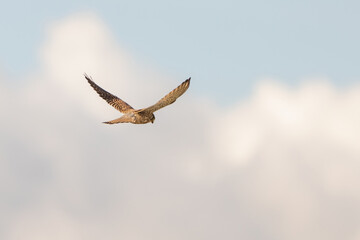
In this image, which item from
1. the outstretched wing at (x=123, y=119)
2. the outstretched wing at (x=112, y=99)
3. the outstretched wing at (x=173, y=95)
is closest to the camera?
the outstretched wing at (x=173, y=95)

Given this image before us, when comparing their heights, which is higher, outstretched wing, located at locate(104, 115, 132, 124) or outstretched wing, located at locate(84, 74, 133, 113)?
outstretched wing, located at locate(84, 74, 133, 113)

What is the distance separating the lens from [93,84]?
59344 millimetres

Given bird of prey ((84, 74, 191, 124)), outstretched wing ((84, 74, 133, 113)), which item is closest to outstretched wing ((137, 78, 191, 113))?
bird of prey ((84, 74, 191, 124))

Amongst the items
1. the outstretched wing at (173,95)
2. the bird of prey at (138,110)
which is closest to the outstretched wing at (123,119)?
the bird of prey at (138,110)

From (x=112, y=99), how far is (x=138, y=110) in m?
6.06

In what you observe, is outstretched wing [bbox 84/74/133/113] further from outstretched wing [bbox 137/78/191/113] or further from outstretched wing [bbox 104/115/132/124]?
outstretched wing [bbox 137/78/191/113]

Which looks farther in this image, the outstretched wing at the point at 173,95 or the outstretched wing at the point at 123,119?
the outstretched wing at the point at 123,119

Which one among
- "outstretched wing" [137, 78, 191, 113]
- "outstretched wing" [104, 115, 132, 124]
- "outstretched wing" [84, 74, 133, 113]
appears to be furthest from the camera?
"outstretched wing" [84, 74, 133, 113]

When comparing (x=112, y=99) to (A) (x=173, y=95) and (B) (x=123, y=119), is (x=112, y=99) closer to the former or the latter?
(B) (x=123, y=119)

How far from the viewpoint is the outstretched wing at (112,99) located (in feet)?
188

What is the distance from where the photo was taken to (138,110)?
53.3m

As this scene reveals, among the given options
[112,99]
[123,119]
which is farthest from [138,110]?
[112,99]

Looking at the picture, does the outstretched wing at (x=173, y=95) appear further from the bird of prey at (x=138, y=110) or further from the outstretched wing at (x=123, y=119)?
the outstretched wing at (x=123, y=119)

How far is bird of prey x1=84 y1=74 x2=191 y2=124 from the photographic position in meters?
46.2
